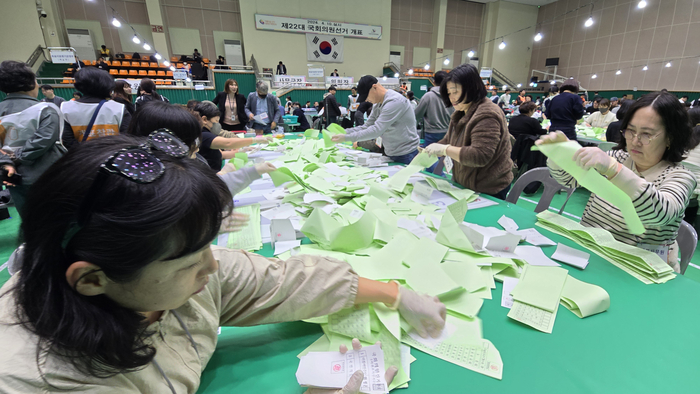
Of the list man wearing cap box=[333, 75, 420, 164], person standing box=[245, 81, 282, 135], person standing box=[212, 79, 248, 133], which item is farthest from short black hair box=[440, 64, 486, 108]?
person standing box=[212, 79, 248, 133]

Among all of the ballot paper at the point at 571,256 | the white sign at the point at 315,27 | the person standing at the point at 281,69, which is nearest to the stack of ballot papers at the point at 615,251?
the ballot paper at the point at 571,256

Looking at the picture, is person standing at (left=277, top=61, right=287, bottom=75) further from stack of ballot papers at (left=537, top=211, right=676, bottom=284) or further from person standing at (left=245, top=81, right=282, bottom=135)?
stack of ballot papers at (left=537, top=211, right=676, bottom=284)

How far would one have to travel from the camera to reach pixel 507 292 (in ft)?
2.83

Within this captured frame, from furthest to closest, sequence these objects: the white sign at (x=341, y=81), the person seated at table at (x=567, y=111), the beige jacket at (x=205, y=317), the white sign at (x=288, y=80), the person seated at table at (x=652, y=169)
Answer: the white sign at (x=341, y=81), the white sign at (x=288, y=80), the person seated at table at (x=567, y=111), the person seated at table at (x=652, y=169), the beige jacket at (x=205, y=317)

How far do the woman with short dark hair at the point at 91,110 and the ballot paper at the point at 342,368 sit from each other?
7.87 ft

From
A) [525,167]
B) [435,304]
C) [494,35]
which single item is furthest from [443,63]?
[435,304]

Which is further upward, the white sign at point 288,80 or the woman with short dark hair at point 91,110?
the white sign at point 288,80

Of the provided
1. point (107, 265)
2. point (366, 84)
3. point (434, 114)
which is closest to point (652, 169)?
point (107, 265)

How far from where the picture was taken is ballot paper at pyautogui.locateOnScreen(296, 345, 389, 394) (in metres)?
0.58

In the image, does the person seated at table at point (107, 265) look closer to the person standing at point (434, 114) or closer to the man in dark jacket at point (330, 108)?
the person standing at point (434, 114)

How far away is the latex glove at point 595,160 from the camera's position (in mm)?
962

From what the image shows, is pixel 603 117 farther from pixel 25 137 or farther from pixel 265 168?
pixel 25 137

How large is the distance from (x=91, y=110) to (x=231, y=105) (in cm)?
218

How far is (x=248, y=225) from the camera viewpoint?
1.31 m
